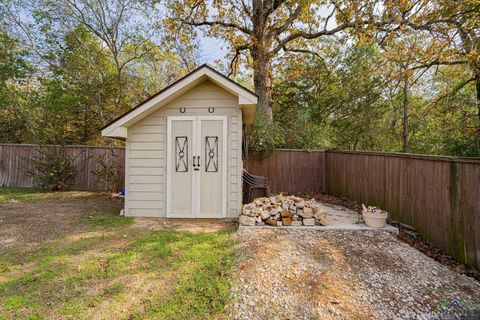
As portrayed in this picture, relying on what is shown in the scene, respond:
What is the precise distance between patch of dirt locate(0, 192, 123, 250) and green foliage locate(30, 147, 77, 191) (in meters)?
1.23

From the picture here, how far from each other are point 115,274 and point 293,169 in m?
7.13

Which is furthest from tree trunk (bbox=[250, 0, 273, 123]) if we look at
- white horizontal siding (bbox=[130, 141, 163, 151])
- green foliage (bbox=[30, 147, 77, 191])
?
green foliage (bbox=[30, 147, 77, 191])

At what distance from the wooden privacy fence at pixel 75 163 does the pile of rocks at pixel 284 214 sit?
6.67 metres

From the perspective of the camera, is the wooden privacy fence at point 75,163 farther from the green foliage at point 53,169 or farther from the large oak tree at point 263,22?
the large oak tree at point 263,22

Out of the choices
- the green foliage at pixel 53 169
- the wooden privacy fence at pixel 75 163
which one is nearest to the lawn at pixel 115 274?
the green foliage at pixel 53 169

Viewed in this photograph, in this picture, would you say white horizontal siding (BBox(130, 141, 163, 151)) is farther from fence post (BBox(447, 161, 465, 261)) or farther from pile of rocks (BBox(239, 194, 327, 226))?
fence post (BBox(447, 161, 465, 261))

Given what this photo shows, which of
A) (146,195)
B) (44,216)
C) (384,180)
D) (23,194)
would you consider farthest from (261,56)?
(23,194)

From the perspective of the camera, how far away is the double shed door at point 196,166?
16.4 feet

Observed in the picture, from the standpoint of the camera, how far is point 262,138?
28.3 feet

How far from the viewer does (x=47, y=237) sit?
4012 mm

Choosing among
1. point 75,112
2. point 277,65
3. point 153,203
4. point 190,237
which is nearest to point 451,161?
point 190,237

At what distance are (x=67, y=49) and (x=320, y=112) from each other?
12.2 meters

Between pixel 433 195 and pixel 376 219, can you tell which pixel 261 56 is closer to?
pixel 376 219

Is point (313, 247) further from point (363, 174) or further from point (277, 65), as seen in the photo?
point (277, 65)
